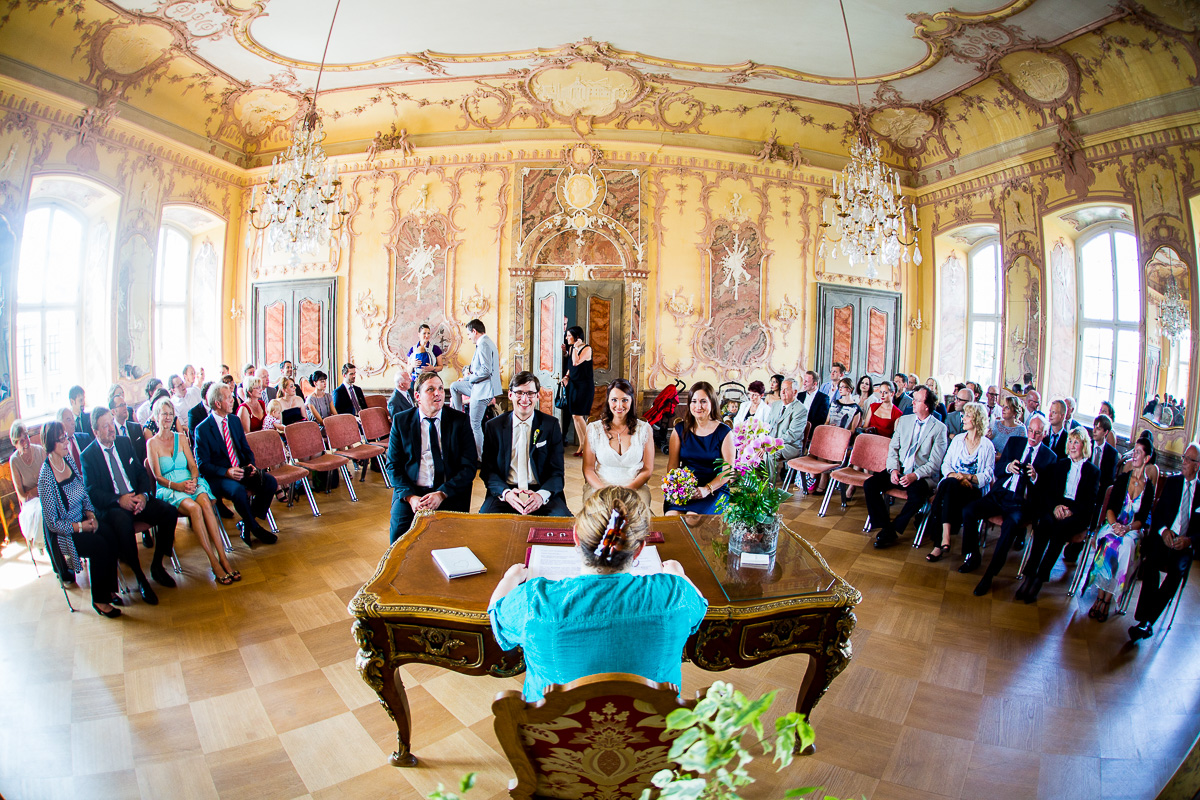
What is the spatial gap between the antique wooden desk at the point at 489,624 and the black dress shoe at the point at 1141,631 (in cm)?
Result: 244

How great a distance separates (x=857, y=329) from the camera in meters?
9.56

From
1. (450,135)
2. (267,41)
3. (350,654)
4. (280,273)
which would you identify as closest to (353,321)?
(280,273)

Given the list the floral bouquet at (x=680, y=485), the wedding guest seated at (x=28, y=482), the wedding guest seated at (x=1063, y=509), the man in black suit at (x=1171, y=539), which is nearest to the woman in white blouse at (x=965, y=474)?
the wedding guest seated at (x=1063, y=509)

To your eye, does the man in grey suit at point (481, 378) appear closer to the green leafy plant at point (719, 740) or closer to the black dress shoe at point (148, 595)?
the black dress shoe at point (148, 595)

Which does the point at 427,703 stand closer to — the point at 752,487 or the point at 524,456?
the point at 524,456

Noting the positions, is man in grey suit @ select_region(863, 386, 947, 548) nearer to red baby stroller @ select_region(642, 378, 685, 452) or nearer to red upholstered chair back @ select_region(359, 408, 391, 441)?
red baby stroller @ select_region(642, 378, 685, 452)

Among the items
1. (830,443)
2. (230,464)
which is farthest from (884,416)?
(230,464)

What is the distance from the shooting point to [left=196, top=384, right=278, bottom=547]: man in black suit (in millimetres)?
4945

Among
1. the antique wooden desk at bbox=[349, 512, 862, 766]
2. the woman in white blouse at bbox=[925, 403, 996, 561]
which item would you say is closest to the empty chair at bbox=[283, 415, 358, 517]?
the antique wooden desk at bbox=[349, 512, 862, 766]

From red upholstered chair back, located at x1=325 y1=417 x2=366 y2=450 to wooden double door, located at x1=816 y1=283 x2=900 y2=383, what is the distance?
7.12 meters

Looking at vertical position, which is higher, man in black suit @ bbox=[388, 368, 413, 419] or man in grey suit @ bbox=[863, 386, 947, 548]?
man in black suit @ bbox=[388, 368, 413, 419]

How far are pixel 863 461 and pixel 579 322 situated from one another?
4.74 meters

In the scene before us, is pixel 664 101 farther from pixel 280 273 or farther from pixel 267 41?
pixel 280 273

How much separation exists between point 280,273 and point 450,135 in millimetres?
3281
